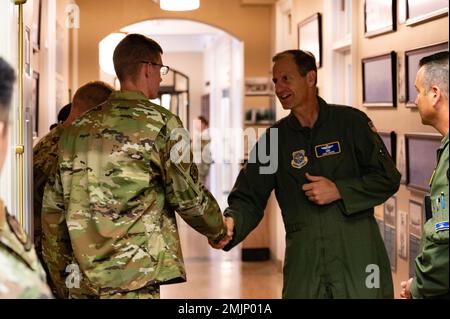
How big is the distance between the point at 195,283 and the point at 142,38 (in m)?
4.40

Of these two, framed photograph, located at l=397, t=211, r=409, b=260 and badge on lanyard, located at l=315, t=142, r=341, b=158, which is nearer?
badge on lanyard, located at l=315, t=142, r=341, b=158

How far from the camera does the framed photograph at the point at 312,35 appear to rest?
6.23 metres

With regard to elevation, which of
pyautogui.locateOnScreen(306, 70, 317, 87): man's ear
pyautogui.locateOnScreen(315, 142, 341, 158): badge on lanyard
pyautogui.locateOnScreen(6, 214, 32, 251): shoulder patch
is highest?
pyautogui.locateOnScreen(306, 70, 317, 87): man's ear

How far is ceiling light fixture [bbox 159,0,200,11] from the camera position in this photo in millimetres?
5103

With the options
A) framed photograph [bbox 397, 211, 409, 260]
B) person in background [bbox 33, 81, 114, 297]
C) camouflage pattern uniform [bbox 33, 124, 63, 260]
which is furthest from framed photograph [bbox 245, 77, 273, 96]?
camouflage pattern uniform [bbox 33, 124, 63, 260]

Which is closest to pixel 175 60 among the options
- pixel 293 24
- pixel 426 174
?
pixel 293 24

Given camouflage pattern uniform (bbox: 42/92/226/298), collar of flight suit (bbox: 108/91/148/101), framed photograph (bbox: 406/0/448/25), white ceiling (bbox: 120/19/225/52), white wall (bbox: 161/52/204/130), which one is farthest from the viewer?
white wall (bbox: 161/52/204/130)

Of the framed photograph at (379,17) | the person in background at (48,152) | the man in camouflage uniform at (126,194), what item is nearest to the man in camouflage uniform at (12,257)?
the man in camouflage uniform at (126,194)

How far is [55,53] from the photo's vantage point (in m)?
5.73

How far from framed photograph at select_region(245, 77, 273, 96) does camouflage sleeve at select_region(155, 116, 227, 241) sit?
18.4ft

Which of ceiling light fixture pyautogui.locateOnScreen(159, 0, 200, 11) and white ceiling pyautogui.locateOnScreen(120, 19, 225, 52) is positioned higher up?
white ceiling pyautogui.locateOnScreen(120, 19, 225, 52)

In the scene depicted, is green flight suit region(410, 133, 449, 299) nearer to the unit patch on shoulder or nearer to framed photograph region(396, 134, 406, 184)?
the unit patch on shoulder

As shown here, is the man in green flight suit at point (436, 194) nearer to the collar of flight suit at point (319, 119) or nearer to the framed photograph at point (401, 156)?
the collar of flight suit at point (319, 119)
